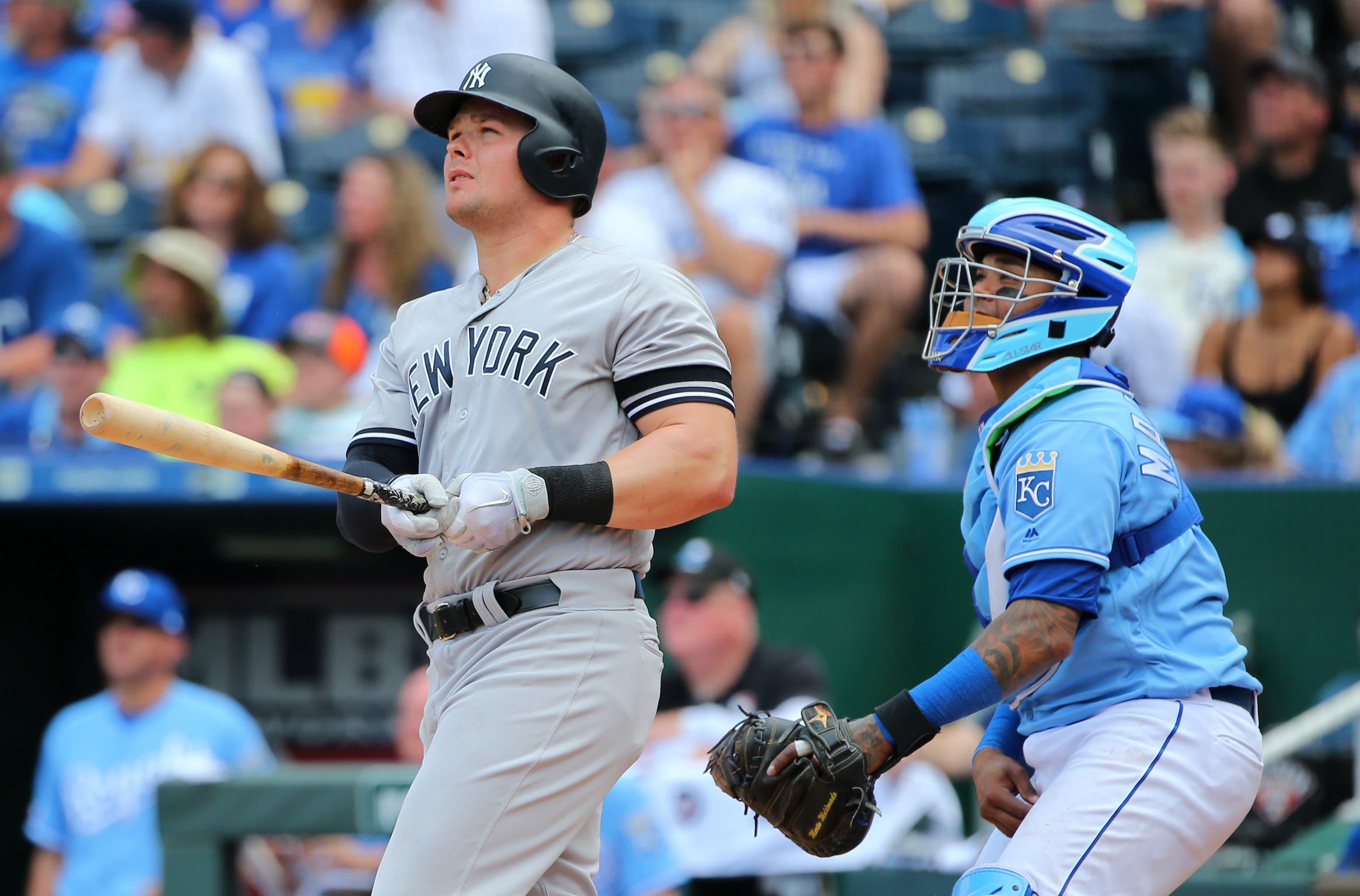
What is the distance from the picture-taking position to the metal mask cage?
2.96 meters

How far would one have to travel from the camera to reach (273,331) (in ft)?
25.4

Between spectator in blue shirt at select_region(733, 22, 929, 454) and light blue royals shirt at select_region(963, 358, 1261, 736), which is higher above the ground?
spectator in blue shirt at select_region(733, 22, 929, 454)

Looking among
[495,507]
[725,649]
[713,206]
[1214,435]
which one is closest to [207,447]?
[495,507]

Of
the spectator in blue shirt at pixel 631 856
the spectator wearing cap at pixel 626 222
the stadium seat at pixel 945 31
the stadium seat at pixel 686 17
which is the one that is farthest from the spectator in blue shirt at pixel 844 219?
the spectator in blue shirt at pixel 631 856

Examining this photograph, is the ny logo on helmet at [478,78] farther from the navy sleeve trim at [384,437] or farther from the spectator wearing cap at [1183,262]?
the spectator wearing cap at [1183,262]

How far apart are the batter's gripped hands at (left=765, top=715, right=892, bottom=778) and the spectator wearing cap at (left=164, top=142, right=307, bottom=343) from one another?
5387 mm

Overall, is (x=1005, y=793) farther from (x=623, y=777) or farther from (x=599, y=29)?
(x=599, y=29)

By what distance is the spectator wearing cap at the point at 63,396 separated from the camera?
7102 mm

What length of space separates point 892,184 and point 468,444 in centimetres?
539

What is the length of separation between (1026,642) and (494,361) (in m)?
0.98

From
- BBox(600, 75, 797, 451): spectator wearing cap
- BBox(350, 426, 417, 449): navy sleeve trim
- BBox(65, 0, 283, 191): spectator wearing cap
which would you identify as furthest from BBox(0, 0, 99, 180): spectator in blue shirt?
BBox(350, 426, 417, 449): navy sleeve trim

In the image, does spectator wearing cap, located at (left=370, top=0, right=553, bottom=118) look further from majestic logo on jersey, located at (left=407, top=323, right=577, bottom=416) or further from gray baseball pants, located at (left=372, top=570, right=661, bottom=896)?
gray baseball pants, located at (left=372, top=570, right=661, bottom=896)

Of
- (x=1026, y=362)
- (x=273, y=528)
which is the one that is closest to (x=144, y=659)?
(x=273, y=528)

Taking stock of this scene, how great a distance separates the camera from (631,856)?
470cm
